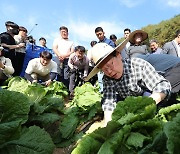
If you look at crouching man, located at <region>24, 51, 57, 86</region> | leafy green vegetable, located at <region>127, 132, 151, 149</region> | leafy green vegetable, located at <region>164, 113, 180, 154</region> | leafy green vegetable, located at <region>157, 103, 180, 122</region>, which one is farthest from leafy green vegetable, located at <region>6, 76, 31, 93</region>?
leafy green vegetable, located at <region>164, 113, 180, 154</region>

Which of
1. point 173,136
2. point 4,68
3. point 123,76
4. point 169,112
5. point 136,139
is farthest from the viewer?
point 4,68

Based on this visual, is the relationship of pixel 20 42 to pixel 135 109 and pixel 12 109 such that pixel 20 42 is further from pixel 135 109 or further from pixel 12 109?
pixel 135 109

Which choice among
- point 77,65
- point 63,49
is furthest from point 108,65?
point 63,49

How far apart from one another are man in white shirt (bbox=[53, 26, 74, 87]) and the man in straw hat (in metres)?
3.77

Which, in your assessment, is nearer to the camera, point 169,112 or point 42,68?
point 169,112

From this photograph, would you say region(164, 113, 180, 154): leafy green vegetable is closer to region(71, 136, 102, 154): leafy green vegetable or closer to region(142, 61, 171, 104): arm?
region(71, 136, 102, 154): leafy green vegetable

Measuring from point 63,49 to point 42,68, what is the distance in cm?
64

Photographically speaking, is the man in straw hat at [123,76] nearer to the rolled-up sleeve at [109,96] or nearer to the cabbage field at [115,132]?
the rolled-up sleeve at [109,96]

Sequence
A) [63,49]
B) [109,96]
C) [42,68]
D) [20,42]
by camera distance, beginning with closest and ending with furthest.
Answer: [109,96]
[42,68]
[20,42]
[63,49]

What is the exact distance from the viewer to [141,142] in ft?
6.58

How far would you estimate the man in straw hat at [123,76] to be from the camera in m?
2.63

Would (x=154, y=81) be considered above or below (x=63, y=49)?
below

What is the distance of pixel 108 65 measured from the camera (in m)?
2.65

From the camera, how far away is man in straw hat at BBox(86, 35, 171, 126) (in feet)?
8.62
